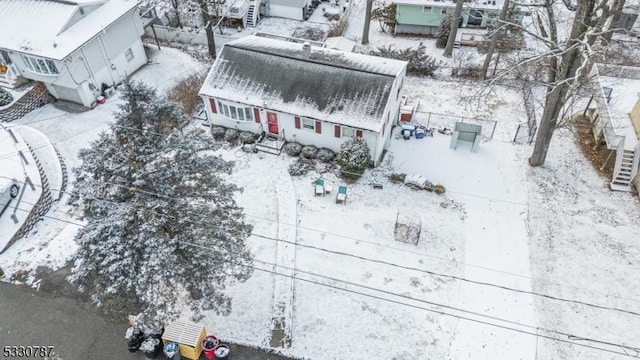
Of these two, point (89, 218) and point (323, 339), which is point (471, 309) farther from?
point (89, 218)

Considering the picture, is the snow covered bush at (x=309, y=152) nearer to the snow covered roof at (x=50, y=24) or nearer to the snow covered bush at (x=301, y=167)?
the snow covered bush at (x=301, y=167)

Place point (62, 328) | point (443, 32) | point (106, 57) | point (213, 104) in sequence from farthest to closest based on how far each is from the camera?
point (443, 32)
point (106, 57)
point (213, 104)
point (62, 328)

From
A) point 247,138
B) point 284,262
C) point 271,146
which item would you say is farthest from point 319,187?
point 247,138

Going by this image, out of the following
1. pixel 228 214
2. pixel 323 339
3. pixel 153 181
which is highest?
pixel 153 181

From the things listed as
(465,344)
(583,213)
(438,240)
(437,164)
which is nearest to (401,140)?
(437,164)

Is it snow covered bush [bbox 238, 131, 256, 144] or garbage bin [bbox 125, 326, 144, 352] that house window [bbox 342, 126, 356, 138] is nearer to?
snow covered bush [bbox 238, 131, 256, 144]

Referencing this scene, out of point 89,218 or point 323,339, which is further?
point 323,339

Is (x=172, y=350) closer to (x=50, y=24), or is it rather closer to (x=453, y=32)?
(x=50, y=24)
